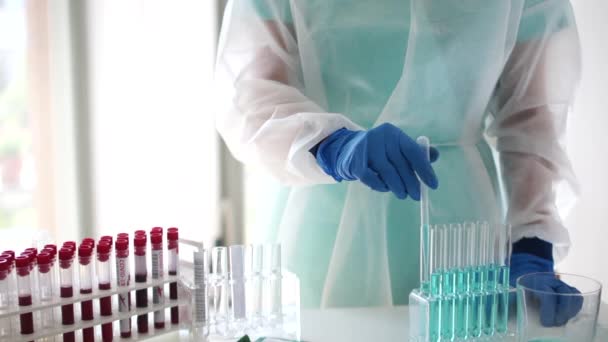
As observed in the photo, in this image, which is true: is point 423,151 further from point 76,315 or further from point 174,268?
point 76,315

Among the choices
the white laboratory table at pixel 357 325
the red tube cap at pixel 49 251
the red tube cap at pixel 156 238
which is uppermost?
the red tube cap at pixel 156 238

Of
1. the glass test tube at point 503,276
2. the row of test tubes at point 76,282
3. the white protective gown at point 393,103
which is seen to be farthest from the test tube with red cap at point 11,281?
the glass test tube at point 503,276

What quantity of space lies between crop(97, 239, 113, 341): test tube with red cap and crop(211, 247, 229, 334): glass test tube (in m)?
0.16

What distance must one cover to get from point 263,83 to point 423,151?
0.37m

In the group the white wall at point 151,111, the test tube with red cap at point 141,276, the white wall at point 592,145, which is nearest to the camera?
the test tube with red cap at point 141,276

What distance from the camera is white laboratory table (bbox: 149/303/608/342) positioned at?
1015 millimetres

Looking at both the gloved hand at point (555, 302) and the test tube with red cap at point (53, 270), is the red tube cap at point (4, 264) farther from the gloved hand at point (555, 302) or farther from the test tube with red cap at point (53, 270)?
the gloved hand at point (555, 302)

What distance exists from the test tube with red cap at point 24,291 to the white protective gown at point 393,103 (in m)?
0.46

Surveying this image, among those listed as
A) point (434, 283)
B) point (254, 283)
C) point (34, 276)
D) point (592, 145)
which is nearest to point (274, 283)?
point (254, 283)

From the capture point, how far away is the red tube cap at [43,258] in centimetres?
88

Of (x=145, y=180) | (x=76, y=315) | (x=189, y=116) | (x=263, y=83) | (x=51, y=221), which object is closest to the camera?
(x=76, y=315)

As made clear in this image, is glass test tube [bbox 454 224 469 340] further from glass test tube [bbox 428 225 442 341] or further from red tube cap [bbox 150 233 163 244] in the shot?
red tube cap [bbox 150 233 163 244]

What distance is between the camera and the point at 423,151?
0.94m

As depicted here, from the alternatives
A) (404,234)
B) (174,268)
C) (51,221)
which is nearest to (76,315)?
(174,268)
